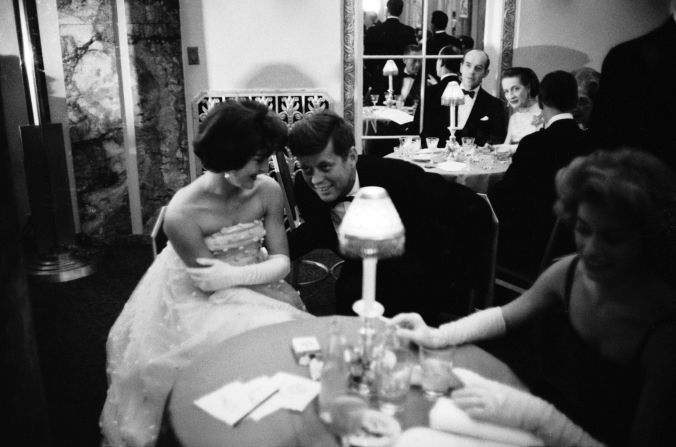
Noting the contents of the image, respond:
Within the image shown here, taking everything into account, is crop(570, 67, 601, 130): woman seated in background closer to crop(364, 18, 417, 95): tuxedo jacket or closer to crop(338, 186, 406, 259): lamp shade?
crop(364, 18, 417, 95): tuxedo jacket

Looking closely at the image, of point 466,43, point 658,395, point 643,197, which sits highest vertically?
point 466,43

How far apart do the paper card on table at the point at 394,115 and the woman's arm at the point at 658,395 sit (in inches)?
161

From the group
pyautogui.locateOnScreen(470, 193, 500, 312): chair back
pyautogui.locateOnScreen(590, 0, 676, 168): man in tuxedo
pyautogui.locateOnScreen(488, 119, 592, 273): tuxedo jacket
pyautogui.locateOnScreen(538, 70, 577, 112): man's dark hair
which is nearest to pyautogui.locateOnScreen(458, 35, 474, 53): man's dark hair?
pyautogui.locateOnScreen(538, 70, 577, 112): man's dark hair

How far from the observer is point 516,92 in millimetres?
4410

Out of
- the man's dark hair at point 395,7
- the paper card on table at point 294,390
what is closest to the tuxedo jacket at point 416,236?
the paper card on table at point 294,390

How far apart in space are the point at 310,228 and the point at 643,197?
5.07 ft

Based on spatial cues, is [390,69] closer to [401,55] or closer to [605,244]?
[401,55]

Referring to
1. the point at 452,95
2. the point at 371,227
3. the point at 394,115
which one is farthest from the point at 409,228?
the point at 394,115

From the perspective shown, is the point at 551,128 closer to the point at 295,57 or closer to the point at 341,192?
the point at 341,192

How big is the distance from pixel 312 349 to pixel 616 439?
0.76 meters

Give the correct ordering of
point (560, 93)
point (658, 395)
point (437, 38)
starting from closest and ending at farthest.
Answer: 1. point (658, 395)
2. point (560, 93)
3. point (437, 38)

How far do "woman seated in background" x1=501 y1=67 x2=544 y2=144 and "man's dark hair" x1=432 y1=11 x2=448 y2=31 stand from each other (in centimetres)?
96

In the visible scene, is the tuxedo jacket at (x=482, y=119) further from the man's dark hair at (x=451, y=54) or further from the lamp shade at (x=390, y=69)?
the lamp shade at (x=390, y=69)

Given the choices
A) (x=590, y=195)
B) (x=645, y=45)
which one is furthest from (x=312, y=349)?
(x=645, y=45)
